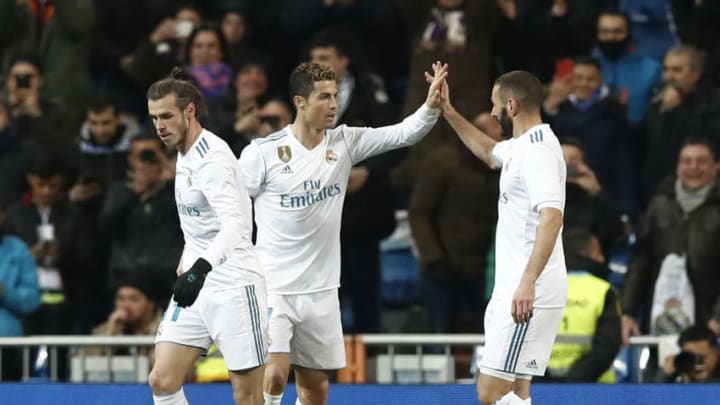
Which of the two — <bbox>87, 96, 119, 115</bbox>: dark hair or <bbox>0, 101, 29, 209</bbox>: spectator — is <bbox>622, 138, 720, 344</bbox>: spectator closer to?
<bbox>87, 96, 119, 115</bbox>: dark hair

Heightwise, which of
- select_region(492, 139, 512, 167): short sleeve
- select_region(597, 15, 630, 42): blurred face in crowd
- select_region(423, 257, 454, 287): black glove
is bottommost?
select_region(423, 257, 454, 287): black glove

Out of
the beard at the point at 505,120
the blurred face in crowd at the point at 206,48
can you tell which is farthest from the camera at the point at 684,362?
the blurred face in crowd at the point at 206,48

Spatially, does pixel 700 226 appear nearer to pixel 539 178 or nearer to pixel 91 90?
pixel 539 178

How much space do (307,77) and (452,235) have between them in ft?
10.5

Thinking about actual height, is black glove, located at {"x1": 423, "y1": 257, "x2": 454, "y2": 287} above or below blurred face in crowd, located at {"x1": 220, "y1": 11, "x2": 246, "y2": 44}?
below

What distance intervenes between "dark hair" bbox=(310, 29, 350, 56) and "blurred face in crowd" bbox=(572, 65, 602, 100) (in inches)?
59.3

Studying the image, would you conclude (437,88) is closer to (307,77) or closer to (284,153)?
(307,77)

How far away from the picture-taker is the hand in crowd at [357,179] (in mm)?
11852

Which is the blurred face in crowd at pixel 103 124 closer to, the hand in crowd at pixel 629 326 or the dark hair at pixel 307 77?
the hand in crowd at pixel 629 326

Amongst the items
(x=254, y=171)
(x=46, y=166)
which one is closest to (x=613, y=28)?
(x=46, y=166)

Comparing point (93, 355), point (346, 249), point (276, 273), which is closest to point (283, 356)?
point (276, 273)

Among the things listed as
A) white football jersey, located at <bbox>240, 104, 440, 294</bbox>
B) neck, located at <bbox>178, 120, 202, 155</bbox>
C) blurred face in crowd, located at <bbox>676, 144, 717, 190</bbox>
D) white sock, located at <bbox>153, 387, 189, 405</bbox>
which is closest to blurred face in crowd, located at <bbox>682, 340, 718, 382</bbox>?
blurred face in crowd, located at <bbox>676, 144, 717, 190</bbox>

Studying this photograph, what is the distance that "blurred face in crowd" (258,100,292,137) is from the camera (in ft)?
39.5

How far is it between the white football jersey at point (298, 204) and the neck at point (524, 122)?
2.24 ft
